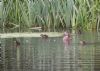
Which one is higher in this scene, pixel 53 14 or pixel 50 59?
pixel 53 14

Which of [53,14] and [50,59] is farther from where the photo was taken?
[53,14]

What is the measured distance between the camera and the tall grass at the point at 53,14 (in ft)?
67.1

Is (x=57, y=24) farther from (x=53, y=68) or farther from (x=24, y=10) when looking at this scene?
(x=53, y=68)

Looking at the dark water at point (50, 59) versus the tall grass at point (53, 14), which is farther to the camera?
the tall grass at point (53, 14)

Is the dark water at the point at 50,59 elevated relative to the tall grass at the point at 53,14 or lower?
lower

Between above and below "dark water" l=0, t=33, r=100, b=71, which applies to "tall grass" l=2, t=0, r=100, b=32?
above

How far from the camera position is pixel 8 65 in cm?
913

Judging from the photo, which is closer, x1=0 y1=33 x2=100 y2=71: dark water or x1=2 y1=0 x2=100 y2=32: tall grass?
x1=0 y1=33 x2=100 y2=71: dark water

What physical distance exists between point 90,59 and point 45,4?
1167 cm

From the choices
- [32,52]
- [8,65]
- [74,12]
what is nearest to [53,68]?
[8,65]

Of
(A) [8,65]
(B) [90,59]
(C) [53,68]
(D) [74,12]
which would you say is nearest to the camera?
(C) [53,68]

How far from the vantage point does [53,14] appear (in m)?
21.1

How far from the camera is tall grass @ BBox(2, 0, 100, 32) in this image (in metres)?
20.4

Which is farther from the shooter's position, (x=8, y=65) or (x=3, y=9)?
(x=3, y=9)
